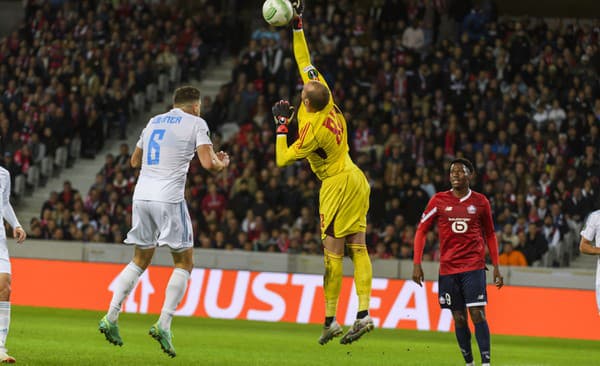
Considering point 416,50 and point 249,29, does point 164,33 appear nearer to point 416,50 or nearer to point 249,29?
point 249,29

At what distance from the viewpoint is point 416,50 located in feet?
88.6

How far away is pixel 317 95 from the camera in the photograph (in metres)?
11.5

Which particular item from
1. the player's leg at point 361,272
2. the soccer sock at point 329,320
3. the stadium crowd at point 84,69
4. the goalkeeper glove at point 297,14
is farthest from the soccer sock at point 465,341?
the stadium crowd at point 84,69

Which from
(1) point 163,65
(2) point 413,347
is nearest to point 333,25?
(1) point 163,65

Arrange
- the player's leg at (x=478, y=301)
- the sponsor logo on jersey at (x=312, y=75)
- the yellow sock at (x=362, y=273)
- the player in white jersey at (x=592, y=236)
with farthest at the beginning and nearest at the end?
the player in white jersey at (x=592, y=236) < the sponsor logo on jersey at (x=312, y=75) < the yellow sock at (x=362, y=273) < the player's leg at (x=478, y=301)

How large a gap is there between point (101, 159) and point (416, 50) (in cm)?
814

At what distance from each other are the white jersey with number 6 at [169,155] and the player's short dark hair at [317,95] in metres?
1.13

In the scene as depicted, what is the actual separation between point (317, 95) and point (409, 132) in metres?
13.5

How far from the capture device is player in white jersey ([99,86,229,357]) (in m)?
11.1

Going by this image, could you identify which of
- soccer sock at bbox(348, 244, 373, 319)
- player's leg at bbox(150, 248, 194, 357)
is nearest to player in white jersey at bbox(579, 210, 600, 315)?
soccer sock at bbox(348, 244, 373, 319)

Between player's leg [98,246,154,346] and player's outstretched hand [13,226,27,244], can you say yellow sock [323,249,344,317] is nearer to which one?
player's leg [98,246,154,346]

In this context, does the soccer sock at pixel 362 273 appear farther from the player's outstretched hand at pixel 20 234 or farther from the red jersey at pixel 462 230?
the player's outstretched hand at pixel 20 234

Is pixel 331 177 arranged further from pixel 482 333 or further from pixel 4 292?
pixel 4 292

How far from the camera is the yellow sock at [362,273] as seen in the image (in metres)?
11.6
